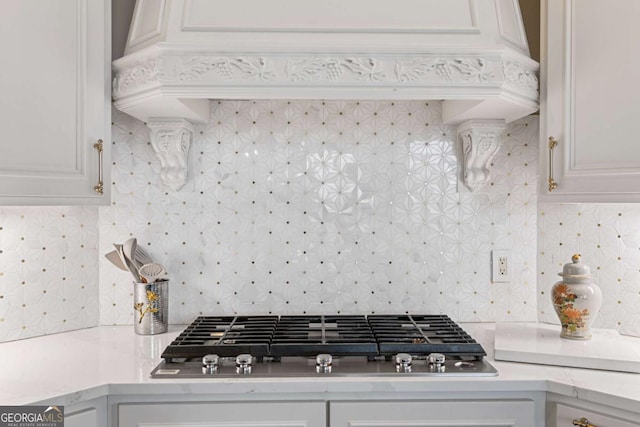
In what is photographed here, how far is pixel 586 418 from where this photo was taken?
1205mm

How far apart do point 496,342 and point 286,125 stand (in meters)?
1.00

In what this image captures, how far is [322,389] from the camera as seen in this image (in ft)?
4.06

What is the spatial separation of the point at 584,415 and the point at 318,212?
1.02m

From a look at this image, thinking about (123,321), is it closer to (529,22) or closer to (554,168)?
(554,168)

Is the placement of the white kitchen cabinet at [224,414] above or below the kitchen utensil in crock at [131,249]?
below

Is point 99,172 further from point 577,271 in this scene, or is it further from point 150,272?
point 577,271

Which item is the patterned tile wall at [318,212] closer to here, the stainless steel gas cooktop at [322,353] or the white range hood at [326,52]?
the stainless steel gas cooktop at [322,353]

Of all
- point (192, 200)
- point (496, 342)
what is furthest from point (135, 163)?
point (496, 342)

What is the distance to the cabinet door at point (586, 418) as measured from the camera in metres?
1.16

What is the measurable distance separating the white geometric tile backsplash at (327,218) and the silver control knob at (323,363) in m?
0.55

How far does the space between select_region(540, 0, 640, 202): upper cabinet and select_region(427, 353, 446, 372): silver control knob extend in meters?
0.60

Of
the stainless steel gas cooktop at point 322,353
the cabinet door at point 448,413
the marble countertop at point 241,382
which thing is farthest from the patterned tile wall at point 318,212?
the cabinet door at point 448,413

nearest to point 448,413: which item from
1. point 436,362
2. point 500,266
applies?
point 436,362

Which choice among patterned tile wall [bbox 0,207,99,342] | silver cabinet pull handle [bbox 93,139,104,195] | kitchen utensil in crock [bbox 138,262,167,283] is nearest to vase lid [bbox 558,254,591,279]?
kitchen utensil in crock [bbox 138,262,167,283]
